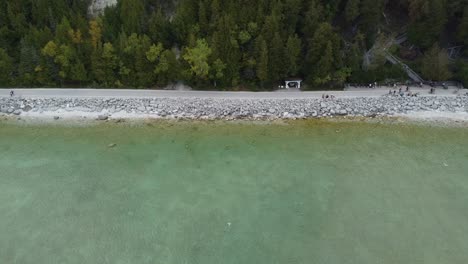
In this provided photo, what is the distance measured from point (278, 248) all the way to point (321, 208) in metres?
4.08

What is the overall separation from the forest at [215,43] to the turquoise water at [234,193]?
4.76m

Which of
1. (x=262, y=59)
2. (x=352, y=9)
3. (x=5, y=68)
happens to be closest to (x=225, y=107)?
(x=262, y=59)

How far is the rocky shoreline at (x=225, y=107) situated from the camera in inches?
1206

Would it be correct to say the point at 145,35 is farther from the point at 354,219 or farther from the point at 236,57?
the point at 354,219

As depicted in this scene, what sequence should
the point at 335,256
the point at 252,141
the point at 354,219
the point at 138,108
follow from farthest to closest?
the point at 138,108 < the point at 252,141 < the point at 354,219 < the point at 335,256

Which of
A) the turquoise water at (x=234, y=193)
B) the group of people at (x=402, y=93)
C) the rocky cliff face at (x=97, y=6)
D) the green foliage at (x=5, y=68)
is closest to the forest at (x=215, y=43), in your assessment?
the green foliage at (x=5, y=68)

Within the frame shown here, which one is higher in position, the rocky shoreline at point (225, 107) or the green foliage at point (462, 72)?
the green foliage at point (462, 72)

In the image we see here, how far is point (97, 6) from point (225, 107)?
1499 cm

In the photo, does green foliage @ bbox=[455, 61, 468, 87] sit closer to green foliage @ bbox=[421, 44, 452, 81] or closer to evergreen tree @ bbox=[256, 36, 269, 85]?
green foliage @ bbox=[421, 44, 452, 81]

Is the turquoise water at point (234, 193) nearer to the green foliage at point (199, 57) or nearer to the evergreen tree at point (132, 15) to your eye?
the green foliage at point (199, 57)

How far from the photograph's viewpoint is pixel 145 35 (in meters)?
31.4

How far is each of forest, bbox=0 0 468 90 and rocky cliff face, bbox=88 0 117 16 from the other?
2.37 feet

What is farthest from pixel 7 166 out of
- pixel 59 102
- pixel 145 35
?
pixel 145 35

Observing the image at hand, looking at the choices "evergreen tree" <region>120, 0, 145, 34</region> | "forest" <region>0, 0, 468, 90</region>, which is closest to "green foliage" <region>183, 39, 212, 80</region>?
"forest" <region>0, 0, 468, 90</region>
